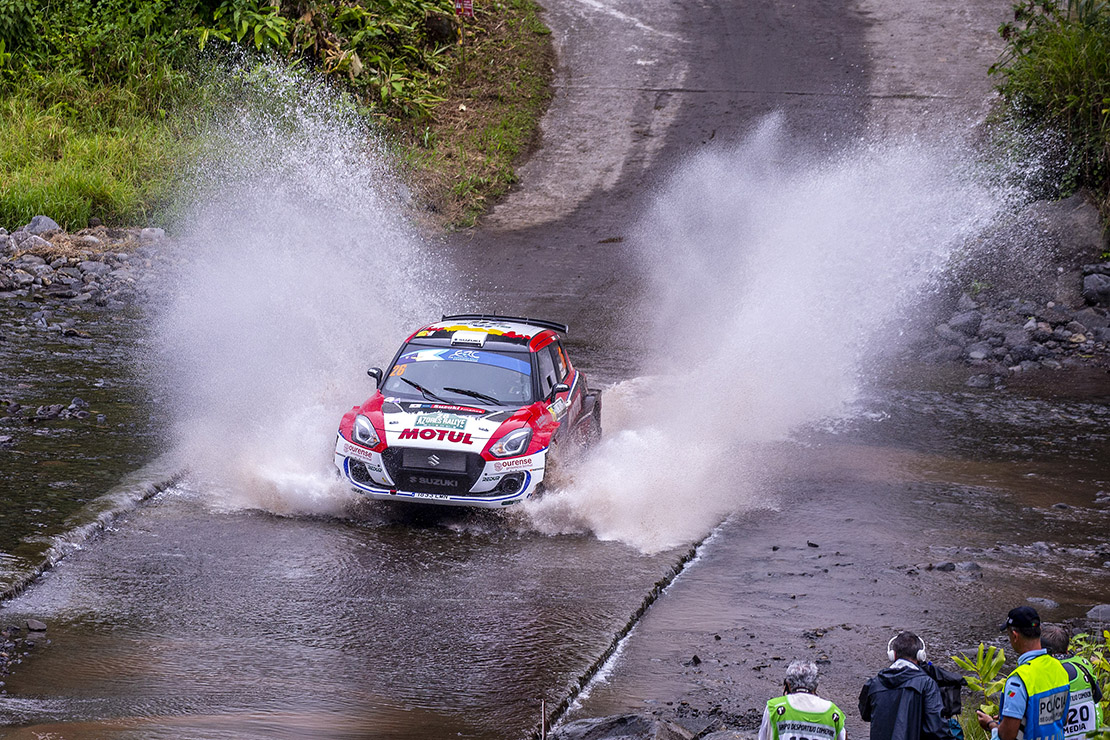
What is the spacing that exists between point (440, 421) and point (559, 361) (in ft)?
7.28

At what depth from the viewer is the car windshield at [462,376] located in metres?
11.5

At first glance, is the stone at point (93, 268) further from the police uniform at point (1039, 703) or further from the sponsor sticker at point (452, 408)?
the police uniform at point (1039, 703)

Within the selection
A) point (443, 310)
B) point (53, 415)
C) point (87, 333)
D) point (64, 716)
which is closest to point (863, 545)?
point (64, 716)

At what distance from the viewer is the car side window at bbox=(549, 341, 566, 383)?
12.5 m

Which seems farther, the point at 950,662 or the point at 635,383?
the point at 635,383

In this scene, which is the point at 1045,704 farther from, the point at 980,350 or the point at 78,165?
the point at 78,165

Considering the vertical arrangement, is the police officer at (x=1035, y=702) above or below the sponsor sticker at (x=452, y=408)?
above

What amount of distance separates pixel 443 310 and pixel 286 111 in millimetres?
8491

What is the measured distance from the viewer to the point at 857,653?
826 centimetres

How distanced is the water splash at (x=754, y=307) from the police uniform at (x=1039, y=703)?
17.3 ft

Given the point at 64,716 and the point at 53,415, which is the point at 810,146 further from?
the point at 64,716

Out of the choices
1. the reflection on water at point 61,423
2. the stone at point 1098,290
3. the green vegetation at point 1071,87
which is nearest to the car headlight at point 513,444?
the reflection on water at point 61,423

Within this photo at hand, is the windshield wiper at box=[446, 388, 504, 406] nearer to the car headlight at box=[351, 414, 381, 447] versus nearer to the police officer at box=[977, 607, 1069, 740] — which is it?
the car headlight at box=[351, 414, 381, 447]

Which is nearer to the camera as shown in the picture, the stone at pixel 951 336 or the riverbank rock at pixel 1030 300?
the riverbank rock at pixel 1030 300
